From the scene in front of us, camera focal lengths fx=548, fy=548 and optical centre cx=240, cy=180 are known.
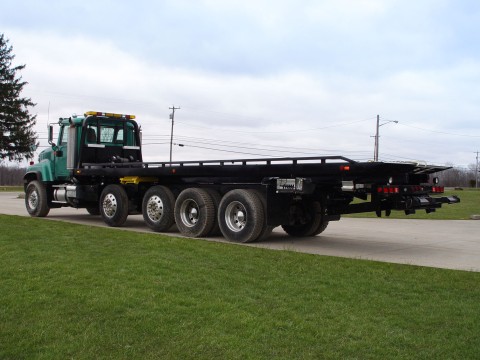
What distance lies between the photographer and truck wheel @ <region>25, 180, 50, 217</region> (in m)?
16.0

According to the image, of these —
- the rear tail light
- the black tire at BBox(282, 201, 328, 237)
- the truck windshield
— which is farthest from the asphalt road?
the truck windshield

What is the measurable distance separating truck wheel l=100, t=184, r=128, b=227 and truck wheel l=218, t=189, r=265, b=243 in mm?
3374

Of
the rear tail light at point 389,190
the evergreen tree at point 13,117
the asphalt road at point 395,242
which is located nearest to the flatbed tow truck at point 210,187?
the rear tail light at point 389,190

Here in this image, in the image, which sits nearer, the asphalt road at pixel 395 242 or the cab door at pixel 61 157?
the asphalt road at pixel 395 242

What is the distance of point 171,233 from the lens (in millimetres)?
12570

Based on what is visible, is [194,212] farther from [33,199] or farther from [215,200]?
[33,199]

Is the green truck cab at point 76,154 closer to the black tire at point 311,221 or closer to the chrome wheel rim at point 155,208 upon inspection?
the chrome wheel rim at point 155,208

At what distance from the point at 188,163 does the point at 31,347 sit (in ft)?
24.8

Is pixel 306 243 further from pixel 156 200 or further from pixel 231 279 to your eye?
pixel 231 279

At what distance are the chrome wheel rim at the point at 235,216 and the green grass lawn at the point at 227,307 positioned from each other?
231 cm

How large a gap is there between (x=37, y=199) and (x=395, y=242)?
10375mm

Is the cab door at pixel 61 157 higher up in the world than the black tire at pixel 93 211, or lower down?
higher up

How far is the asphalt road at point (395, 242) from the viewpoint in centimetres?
920

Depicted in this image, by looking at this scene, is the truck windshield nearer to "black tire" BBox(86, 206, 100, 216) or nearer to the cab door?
the cab door
